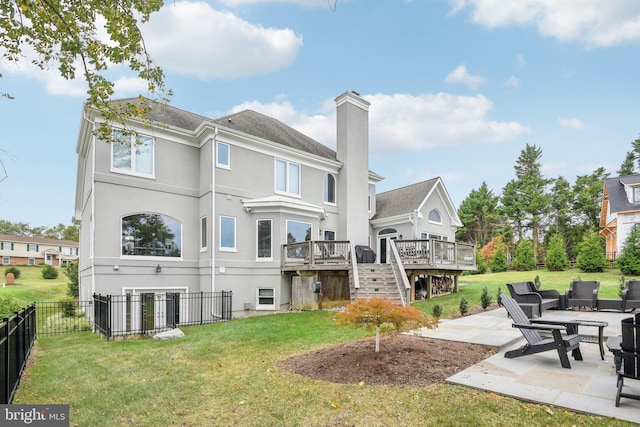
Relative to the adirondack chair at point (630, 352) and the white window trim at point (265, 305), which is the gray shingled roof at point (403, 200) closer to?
the white window trim at point (265, 305)

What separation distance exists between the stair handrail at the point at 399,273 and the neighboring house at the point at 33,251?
181 feet

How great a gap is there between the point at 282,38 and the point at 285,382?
842 centimetres

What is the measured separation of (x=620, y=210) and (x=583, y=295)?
2313 centimetres

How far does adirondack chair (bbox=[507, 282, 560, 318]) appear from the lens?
9.36 m

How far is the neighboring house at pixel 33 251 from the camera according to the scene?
49250 mm

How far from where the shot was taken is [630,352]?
4.03 metres

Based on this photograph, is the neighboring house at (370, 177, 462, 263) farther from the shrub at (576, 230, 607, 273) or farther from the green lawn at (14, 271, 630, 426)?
the green lawn at (14, 271, 630, 426)

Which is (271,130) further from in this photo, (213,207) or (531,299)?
(531,299)

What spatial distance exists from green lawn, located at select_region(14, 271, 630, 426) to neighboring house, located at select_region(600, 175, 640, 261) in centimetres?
3051

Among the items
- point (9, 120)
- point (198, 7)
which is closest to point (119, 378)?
point (9, 120)

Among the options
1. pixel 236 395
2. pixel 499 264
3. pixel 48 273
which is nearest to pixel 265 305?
pixel 236 395

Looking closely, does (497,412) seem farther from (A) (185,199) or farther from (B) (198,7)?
(A) (185,199)

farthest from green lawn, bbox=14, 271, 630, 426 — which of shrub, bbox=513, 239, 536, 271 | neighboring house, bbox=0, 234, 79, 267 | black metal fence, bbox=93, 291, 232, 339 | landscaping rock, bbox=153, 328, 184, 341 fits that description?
neighboring house, bbox=0, 234, 79, 267

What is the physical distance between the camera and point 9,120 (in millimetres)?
6055
